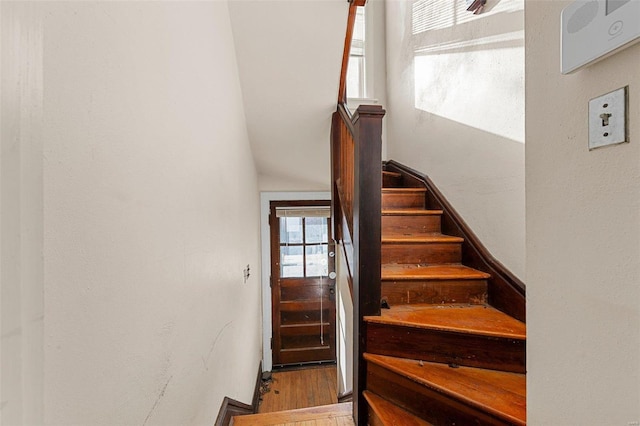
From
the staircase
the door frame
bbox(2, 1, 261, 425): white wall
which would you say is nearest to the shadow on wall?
the staircase

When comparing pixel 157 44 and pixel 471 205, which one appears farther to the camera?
pixel 471 205

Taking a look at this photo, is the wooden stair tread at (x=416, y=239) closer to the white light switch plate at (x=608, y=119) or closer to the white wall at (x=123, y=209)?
the white wall at (x=123, y=209)

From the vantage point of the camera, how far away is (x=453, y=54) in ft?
7.30

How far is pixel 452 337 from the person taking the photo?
141cm

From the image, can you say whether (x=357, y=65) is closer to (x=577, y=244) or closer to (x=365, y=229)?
(x=365, y=229)

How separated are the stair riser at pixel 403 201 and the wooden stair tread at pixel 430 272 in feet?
2.25

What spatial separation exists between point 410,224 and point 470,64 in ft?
3.93

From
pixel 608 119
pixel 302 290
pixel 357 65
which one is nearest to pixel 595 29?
pixel 608 119

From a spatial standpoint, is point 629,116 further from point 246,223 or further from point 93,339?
point 246,223

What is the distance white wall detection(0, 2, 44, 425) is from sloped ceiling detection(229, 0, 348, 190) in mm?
1847

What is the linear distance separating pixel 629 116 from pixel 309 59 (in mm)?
2066

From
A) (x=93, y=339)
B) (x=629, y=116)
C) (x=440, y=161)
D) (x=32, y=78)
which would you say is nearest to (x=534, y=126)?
(x=629, y=116)

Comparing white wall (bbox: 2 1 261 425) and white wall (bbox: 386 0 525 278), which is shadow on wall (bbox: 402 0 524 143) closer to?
white wall (bbox: 386 0 525 278)

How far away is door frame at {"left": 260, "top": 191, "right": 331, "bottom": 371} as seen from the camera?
386cm
